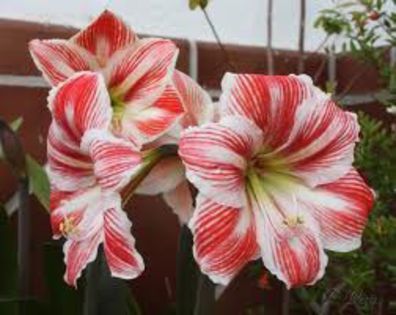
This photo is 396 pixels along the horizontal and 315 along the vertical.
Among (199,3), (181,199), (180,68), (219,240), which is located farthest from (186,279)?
(180,68)

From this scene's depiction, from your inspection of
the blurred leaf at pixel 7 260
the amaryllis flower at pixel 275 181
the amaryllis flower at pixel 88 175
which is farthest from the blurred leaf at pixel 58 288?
the amaryllis flower at pixel 275 181

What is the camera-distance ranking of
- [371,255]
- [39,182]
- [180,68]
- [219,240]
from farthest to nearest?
[180,68]
[371,255]
[39,182]
[219,240]

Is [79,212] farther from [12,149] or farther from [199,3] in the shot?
[199,3]

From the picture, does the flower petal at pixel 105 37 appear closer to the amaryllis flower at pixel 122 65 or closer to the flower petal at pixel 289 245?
the amaryllis flower at pixel 122 65

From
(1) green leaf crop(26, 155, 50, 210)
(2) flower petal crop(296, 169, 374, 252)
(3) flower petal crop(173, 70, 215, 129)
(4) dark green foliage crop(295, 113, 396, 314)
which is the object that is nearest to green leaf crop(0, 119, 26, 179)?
(1) green leaf crop(26, 155, 50, 210)

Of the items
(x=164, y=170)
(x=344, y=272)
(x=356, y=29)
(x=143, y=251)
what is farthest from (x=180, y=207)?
(x=356, y=29)
